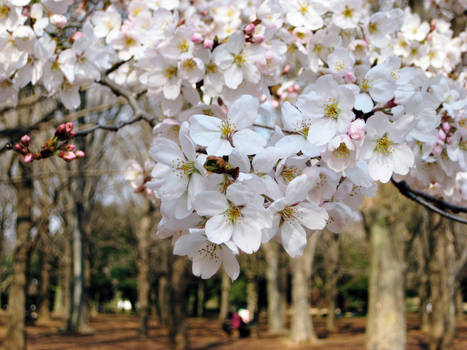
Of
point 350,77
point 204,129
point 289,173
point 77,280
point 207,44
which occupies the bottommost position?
point 77,280

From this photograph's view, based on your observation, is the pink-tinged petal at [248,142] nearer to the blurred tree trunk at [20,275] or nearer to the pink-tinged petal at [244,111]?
the pink-tinged petal at [244,111]

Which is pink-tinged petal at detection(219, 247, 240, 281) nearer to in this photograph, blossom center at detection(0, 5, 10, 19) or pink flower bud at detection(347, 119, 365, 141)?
pink flower bud at detection(347, 119, 365, 141)

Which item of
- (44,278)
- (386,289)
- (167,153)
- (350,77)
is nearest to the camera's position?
(167,153)

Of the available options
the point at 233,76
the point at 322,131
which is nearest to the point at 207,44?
the point at 233,76

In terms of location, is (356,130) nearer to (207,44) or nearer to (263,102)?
(207,44)

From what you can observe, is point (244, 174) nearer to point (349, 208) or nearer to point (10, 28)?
point (349, 208)

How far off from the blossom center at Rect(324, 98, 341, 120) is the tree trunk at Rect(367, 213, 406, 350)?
771 cm

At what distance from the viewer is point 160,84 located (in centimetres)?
184

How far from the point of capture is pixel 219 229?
110cm

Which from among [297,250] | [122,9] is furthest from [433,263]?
[297,250]

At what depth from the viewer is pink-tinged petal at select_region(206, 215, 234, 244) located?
1093 mm

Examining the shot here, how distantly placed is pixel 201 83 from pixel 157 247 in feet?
68.1

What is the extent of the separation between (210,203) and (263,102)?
1182 millimetres

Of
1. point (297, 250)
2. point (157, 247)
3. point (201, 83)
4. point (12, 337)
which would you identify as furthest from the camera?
point (157, 247)
